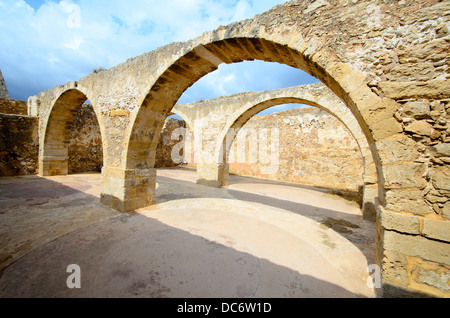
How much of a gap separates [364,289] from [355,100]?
1918mm

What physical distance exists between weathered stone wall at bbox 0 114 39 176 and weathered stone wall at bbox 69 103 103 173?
122cm

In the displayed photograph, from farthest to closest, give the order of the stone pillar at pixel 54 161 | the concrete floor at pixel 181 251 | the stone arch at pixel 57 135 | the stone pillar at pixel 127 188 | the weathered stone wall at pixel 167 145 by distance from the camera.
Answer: the weathered stone wall at pixel 167 145
the stone pillar at pixel 54 161
the stone arch at pixel 57 135
the stone pillar at pixel 127 188
the concrete floor at pixel 181 251

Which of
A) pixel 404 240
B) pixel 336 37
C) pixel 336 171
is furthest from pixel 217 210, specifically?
pixel 336 171

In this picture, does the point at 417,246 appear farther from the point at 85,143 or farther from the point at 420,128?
Answer: the point at 85,143

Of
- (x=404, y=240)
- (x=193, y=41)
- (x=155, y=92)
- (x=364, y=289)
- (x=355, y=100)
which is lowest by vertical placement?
(x=364, y=289)

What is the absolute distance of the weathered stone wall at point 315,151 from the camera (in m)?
8.54

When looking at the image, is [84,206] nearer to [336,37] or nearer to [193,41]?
[193,41]

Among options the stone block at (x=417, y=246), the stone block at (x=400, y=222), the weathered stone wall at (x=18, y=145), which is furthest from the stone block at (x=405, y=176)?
the weathered stone wall at (x=18, y=145)

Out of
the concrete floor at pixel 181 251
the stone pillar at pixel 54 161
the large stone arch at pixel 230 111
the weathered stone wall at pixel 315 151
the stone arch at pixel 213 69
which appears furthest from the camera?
the weathered stone wall at pixel 315 151

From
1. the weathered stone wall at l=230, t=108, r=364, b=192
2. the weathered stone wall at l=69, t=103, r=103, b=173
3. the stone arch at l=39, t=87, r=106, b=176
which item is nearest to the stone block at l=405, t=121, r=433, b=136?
the weathered stone wall at l=230, t=108, r=364, b=192

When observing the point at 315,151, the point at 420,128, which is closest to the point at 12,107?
the point at 420,128

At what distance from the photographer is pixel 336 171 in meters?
8.84

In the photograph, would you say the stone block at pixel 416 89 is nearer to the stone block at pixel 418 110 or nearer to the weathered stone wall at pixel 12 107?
the stone block at pixel 418 110

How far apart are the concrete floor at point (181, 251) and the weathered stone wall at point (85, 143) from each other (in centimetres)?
470
